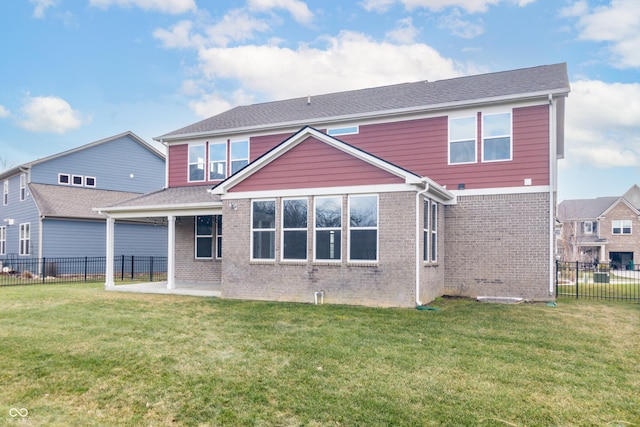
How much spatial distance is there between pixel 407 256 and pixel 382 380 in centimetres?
543

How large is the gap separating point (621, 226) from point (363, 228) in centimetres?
4351

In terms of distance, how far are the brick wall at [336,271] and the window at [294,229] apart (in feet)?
0.63

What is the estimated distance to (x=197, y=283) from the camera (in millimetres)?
16453

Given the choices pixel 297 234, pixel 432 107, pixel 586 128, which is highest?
pixel 586 128

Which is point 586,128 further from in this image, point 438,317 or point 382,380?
point 382,380

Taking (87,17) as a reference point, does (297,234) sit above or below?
below

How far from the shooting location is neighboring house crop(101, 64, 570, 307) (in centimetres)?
1110

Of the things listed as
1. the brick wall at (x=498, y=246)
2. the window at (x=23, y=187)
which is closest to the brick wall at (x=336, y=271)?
the brick wall at (x=498, y=246)

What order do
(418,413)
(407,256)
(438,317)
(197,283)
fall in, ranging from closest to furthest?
(418,413), (438,317), (407,256), (197,283)

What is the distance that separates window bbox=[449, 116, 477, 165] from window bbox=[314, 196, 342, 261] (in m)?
4.35

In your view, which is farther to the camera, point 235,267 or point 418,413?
point 235,267

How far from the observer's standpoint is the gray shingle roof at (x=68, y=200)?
72.8 feet

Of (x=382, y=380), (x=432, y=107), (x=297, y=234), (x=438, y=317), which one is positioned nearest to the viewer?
(x=382, y=380)

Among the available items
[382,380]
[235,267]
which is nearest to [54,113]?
[235,267]
